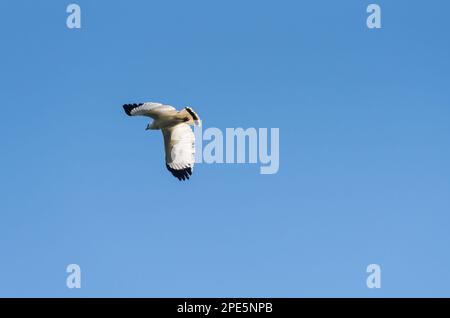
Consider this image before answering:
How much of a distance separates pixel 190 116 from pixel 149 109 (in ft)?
2.48

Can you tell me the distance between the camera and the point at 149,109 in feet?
48.2

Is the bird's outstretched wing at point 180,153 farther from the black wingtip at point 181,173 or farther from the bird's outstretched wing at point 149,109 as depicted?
the bird's outstretched wing at point 149,109

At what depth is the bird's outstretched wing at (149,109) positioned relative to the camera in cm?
1444

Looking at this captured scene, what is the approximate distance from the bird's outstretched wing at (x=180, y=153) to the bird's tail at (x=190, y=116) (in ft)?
1.45

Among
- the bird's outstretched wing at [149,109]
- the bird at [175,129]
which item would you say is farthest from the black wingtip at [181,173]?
the bird's outstretched wing at [149,109]

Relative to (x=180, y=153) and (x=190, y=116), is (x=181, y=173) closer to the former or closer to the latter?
(x=180, y=153)

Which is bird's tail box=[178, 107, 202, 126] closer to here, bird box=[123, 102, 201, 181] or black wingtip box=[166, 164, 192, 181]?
bird box=[123, 102, 201, 181]

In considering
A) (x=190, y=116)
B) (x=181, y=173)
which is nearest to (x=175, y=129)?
(x=190, y=116)
